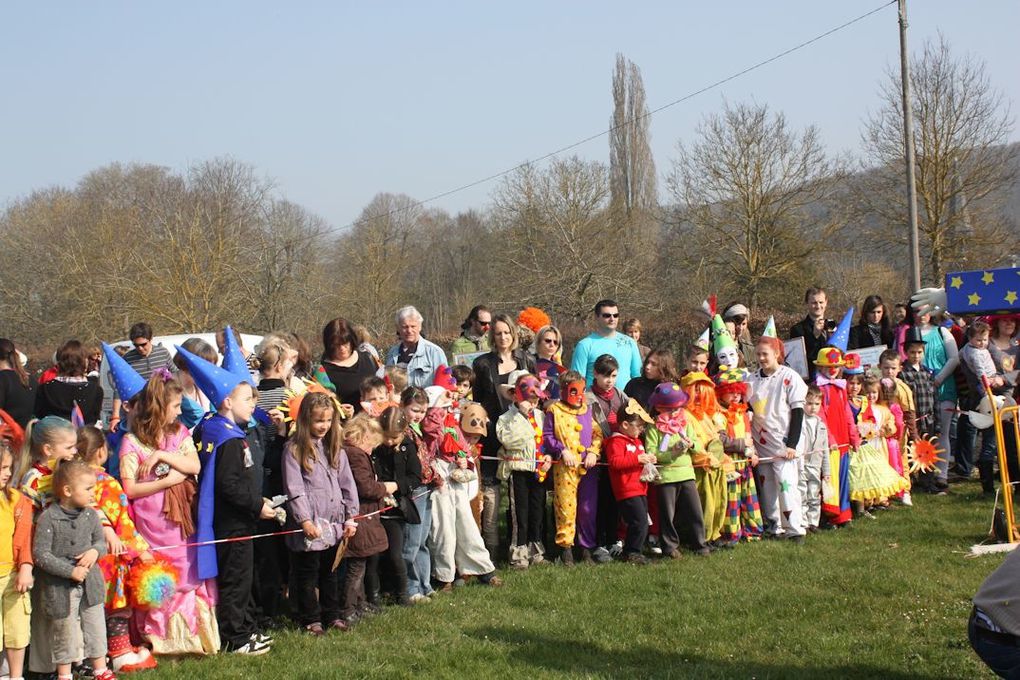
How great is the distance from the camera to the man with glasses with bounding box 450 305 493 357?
387 inches

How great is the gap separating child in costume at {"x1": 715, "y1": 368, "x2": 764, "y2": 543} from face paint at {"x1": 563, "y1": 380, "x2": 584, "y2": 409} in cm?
147

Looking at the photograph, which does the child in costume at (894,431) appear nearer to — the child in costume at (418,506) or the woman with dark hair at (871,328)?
the woman with dark hair at (871,328)

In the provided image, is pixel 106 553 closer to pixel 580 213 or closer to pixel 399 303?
pixel 580 213

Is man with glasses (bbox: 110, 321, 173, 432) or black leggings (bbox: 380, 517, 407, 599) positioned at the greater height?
man with glasses (bbox: 110, 321, 173, 432)

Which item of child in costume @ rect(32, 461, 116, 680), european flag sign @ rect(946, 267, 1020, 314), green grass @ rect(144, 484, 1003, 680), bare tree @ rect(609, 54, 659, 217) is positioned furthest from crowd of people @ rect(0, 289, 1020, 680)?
bare tree @ rect(609, 54, 659, 217)

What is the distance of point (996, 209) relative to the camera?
2780cm

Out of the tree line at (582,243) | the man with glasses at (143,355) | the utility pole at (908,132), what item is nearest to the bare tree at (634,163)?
the tree line at (582,243)

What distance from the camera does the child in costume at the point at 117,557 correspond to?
233 inches

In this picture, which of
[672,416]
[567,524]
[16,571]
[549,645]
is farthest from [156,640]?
[672,416]

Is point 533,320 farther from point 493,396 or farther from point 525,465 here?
point 525,465

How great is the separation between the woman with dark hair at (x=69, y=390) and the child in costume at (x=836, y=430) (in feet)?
23.3

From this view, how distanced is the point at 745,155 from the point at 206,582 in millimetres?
28518

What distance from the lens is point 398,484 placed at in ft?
23.9

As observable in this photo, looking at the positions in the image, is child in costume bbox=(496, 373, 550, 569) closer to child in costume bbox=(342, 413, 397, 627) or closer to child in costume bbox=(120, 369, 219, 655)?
child in costume bbox=(342, 413, 397, 627)
